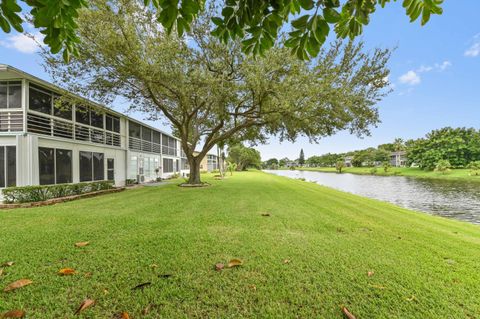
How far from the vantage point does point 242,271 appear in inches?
107

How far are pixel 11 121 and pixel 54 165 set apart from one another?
8.28 feet

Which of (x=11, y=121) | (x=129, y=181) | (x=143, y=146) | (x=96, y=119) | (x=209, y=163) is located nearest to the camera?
(x=11, y=121)

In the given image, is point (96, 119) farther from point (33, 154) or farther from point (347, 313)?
point (347, 313)

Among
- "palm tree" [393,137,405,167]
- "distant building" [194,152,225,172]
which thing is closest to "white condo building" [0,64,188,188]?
"distant building" [194,152,225,172]

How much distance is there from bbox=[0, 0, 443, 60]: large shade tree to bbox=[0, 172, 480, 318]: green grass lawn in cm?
227

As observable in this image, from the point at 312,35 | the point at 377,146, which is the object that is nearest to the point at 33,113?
the point at 312,35

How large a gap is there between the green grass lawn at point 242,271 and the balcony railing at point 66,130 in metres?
7.81

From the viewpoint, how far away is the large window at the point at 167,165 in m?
26.2

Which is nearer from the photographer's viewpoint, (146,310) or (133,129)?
(146,310)

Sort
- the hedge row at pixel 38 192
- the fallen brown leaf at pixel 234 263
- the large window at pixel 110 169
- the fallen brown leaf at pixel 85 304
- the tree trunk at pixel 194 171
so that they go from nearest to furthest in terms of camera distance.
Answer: the fallen brown leaf at pixel 85 304, the fallen brown leaf at pixel 234 263, the hedge row at pixel 38 192, the tree trunk at pixel 194 171, the large window at pixel 110 169

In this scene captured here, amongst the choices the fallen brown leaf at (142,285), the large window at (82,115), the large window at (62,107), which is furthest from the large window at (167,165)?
the fallen brown leaf at (142,285)

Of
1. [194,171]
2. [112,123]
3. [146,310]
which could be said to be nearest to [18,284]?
[146,310]

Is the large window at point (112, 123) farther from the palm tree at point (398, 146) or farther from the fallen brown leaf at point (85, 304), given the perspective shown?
the palm tree at point (398, 146)

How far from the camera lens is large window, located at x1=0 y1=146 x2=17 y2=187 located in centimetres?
954
